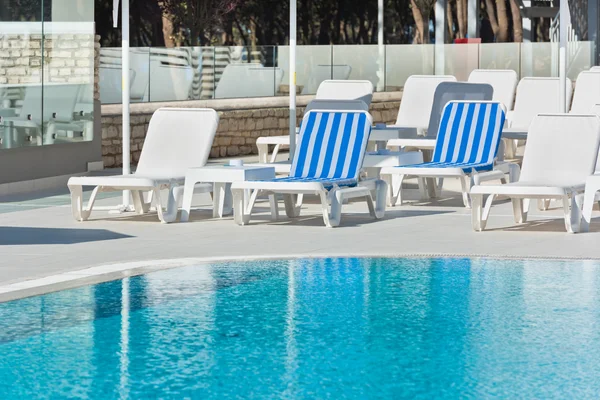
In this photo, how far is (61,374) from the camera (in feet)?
20.9

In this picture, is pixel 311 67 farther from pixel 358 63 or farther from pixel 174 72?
pixel 174 72

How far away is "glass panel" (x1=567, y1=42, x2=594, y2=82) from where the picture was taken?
96.6ft

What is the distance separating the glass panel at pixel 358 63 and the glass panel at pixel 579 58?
568cm

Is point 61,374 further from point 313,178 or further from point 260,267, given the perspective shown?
point 313,178

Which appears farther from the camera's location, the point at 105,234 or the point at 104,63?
the point at 104,63

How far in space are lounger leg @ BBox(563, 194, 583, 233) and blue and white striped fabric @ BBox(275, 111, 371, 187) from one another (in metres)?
1.87

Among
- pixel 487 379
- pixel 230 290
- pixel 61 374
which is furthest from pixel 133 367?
pixel 230 290

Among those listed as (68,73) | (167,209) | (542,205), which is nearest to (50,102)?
(68,73)

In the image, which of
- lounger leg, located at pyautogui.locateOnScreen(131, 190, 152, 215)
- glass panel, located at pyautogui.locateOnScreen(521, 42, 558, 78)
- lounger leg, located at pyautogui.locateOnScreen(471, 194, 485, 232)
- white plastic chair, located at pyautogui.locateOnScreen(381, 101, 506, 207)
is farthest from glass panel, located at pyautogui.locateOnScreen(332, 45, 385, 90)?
lounger leg, located at pyautogui.locateOnScreen(471, 194, 485, 232)

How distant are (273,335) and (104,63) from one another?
38.7ft

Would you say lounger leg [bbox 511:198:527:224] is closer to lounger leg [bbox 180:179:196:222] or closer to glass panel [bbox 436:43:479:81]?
lounger leg [bbox 180:179:196:222]

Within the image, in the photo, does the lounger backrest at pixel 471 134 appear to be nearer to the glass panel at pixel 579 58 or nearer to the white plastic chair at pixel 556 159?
the white plastic chair at pixel 556 159

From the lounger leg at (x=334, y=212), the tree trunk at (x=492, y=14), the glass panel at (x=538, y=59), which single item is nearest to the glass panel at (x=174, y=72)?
the lounger leg at (x=334, y=212)

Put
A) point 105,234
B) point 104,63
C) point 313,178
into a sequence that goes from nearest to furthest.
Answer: point 105,234
point 313,178
point 104,63
